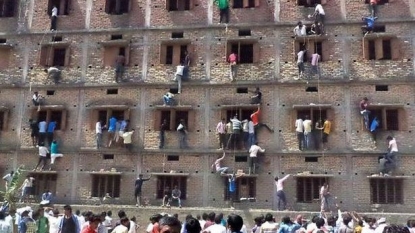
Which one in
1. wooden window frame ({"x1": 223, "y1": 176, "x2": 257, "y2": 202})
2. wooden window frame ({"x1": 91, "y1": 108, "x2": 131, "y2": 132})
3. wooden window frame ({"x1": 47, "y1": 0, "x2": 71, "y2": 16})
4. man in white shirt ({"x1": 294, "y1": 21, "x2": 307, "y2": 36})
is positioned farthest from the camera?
wooden window frame ({"x1": 47, "y1": 0, "x2": 71, "y2": 16})

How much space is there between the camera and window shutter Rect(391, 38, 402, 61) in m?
19.3

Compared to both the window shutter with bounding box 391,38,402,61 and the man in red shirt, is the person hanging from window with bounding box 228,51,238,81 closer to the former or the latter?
the man in red shirt

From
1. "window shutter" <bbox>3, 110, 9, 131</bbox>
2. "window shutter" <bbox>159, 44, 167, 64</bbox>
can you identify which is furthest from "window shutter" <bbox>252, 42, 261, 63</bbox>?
"window shutter" <bbox>3, 110, 9, 131</bbox>

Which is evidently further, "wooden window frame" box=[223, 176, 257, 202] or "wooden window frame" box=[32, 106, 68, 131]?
"wooden window frame" box=[32, 106, 68, 131]

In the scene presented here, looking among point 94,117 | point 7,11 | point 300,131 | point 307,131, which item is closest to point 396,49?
point 307,131

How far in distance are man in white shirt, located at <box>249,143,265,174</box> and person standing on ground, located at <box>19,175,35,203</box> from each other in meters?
9.30

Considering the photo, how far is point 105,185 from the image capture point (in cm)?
2022

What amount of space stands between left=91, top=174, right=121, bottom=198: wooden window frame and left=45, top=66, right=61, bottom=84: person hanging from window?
477cm

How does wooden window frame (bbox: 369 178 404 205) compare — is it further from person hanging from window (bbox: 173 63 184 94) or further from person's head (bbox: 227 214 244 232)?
person's head (bbox: 227 214 244 232)

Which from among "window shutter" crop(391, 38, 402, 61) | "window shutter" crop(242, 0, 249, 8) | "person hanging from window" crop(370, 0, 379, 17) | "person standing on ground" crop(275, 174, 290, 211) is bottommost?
"person standing on ground" crop(275, 174, 290, 211)

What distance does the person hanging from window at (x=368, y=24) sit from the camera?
19484mm

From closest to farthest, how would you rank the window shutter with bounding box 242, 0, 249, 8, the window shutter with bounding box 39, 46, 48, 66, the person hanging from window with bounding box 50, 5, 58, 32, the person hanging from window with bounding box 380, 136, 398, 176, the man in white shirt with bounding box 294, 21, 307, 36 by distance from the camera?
the person hanging from window with bounding box 380, 136, 398, 176 < the man in white shirt with bounding box 294, 21, 307, 36 < the window shutter with bounding box 242, 0, 249, 8 < the window shutter with bounding box 39, 46, 48, 66 < the person hanging from window with bounding box 50, 5, 58, 32

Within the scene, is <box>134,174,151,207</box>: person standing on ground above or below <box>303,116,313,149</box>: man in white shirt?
below

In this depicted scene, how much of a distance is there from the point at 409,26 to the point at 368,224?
11.3 m
